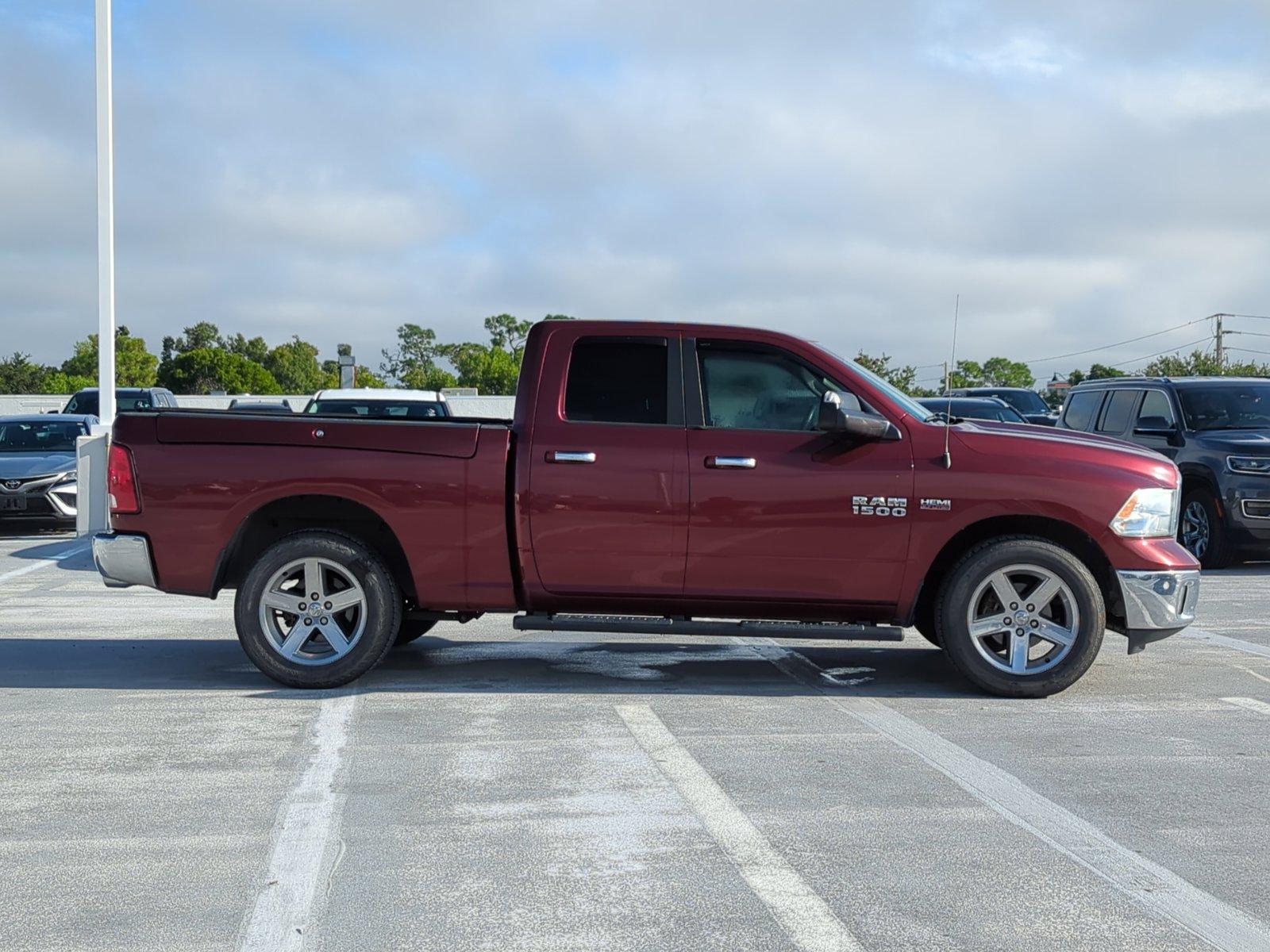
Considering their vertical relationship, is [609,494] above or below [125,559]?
above

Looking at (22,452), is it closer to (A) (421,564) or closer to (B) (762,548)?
(A) (421,564)

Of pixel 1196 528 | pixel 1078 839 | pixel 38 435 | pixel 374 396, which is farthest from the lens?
pixel 38 435

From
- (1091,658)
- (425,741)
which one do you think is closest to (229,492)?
(425,741)

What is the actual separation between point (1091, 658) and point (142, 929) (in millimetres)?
5033

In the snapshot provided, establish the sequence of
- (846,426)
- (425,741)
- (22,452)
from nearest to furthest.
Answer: (425,741) → (846,426) → (22,452)

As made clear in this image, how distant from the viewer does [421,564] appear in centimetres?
744

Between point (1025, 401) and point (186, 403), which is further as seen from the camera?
point (186, 403)

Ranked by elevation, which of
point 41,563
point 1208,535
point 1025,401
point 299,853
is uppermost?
point 1025,401

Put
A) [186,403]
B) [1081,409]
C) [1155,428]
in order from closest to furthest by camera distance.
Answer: [1155,428], [1081,409], [186,403]

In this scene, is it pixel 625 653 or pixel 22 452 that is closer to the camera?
pixel 625 653

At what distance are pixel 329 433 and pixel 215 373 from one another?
98.6 metres

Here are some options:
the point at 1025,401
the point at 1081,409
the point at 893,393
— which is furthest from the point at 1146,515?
the point at 1025,401

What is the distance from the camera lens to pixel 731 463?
723cm

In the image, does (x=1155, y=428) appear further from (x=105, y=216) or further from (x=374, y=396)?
(x=105, y=216)
